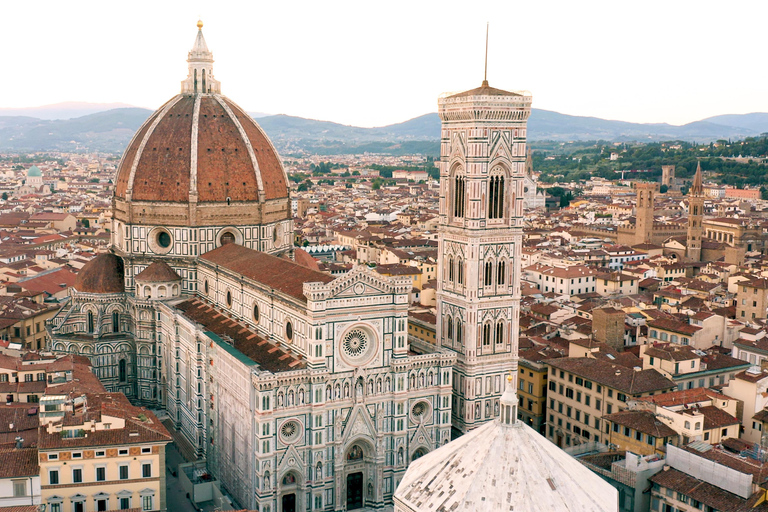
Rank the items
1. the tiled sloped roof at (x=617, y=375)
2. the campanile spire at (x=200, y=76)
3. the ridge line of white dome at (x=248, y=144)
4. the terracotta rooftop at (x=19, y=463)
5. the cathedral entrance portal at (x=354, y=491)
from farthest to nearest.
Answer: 1. the campanile spire at (x=200, y=76)
2. the ridge line of white dome at (x=248, y=144)
3. the tiled sloped roof at (x=617, y=375)
4. the cathedral entrance portal at (x=354, y=491)
5. the terracotta rooftop at (x=19, y=463)

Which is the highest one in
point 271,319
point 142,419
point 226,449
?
point 271,319

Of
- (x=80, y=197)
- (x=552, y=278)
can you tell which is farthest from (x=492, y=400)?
(x=80, y=197)

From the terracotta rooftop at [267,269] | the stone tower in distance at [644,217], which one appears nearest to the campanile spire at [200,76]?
the terracotta rooftop at [267,269]

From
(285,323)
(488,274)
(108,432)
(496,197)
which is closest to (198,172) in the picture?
(285,323)

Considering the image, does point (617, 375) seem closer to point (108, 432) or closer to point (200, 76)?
point (108, 432)

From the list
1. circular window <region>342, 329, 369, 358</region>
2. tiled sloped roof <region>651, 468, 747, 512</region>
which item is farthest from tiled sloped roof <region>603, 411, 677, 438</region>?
circular window <region>342, 329, 369, 358</region>

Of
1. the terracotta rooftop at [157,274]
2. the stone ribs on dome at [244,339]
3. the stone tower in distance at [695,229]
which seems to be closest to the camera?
the stone ribs on dome at [244,339]

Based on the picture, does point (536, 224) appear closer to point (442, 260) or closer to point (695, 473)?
point (442, 260)

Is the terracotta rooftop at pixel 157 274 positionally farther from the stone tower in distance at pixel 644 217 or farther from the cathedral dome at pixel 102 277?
the stone tower in distance at pixel 644 217
